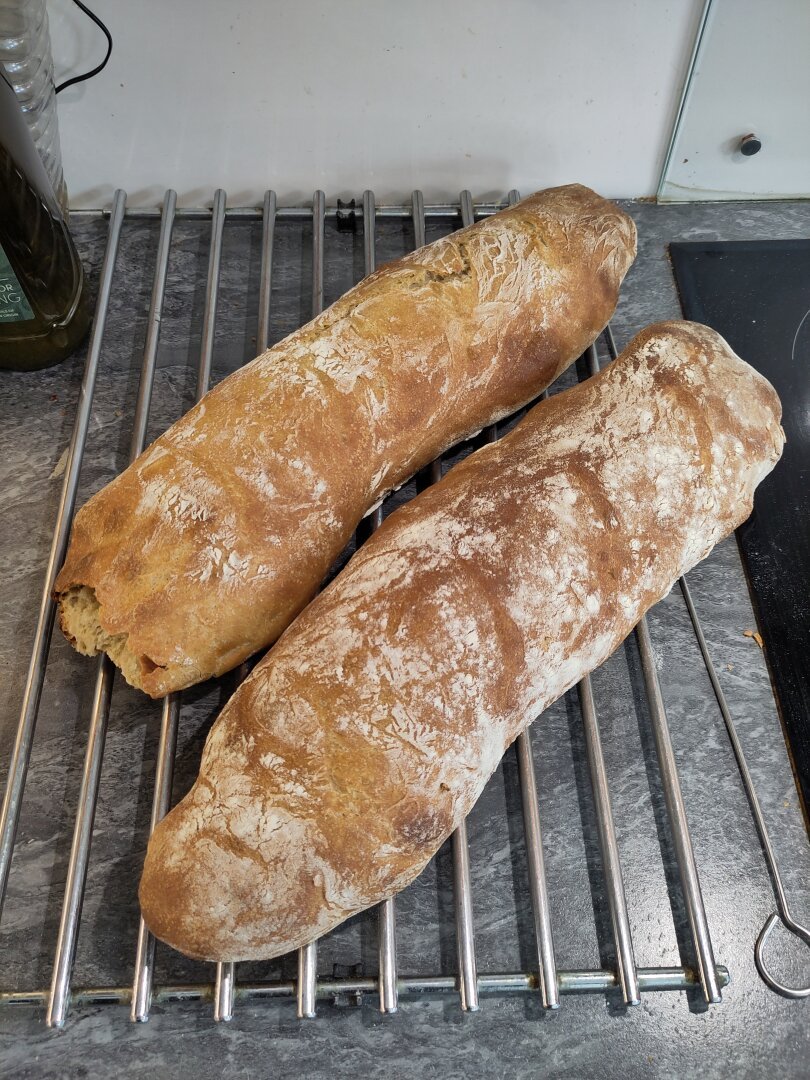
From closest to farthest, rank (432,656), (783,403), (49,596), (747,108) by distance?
(432,656) < (49,596) < (783,403) < (747,108)

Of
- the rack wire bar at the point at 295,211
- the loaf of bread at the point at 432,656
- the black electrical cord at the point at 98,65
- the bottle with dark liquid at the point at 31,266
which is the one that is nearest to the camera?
the loaf of bread at the point at 432,656

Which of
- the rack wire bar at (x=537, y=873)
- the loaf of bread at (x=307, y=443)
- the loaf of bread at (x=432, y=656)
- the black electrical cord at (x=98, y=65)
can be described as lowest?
the rack wire bar at (x=537, y=873)

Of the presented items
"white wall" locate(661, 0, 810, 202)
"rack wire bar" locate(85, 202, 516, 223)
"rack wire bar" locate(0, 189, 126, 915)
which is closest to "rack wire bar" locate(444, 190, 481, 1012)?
"rack wire bar" locate(0, 189, 126, 915)

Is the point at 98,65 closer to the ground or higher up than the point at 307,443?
higher up

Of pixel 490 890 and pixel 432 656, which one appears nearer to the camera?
pixel 432 656

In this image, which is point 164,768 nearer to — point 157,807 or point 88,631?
point 157,807

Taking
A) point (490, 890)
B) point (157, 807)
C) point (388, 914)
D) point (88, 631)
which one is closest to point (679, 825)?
point (490, 890)

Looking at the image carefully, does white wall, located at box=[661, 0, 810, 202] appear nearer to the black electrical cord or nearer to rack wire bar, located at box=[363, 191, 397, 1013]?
the black electrical cord

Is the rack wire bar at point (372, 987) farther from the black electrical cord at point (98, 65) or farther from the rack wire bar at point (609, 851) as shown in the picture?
the black electrical cord at point (98, 65)

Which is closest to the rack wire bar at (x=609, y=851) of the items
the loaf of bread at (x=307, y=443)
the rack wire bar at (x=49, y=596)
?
the loaf of bread at (x=307, y=443)
